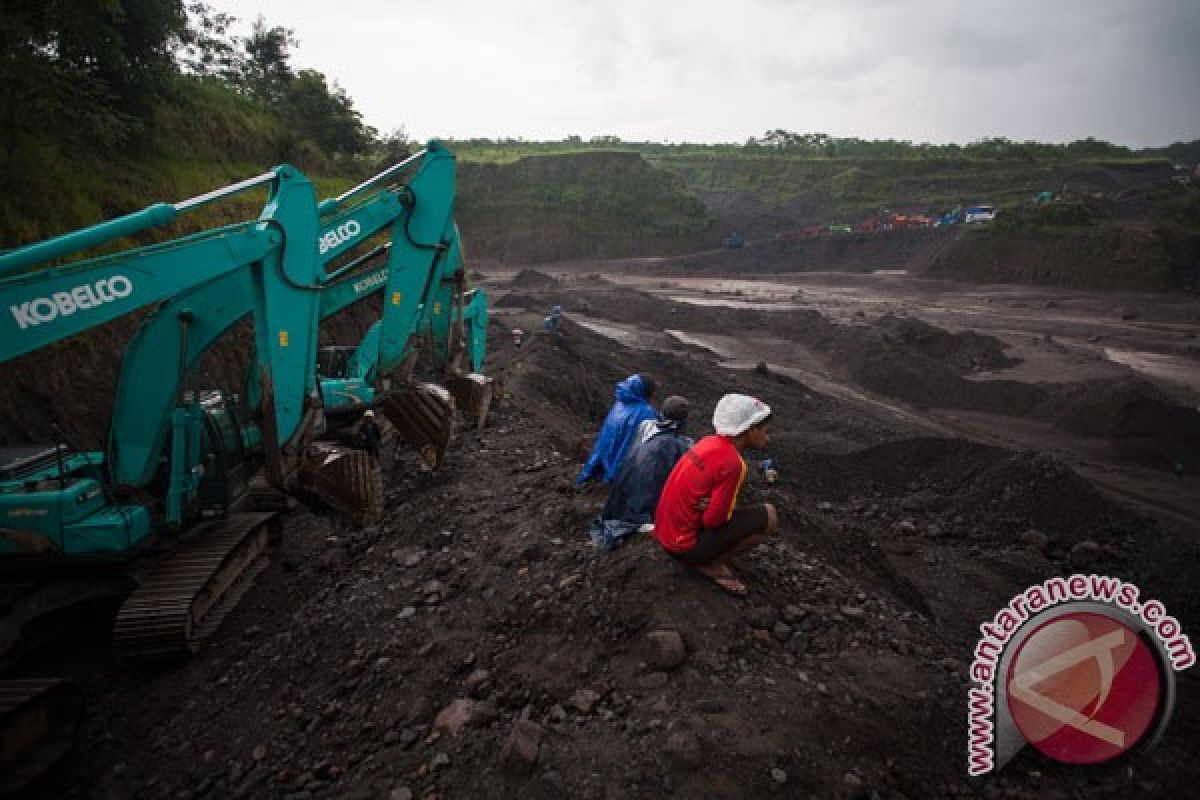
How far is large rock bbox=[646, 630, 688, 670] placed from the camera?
137 inches

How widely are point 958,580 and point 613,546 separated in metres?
4.64

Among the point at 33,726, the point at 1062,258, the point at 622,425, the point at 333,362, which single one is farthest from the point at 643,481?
the point at 1062,258

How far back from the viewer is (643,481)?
456 centimetres

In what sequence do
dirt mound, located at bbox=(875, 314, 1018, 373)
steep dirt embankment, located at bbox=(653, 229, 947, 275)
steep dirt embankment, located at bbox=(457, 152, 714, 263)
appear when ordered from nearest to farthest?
dirt mound, located at bbox=(875, 314, 1018, 373) → steep dirt embankment, located at bbox=(653, 229, 947, 275) → steep dirt embankment, located at bbox=(457, 152, 714, 263)

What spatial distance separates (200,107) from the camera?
14.0 m

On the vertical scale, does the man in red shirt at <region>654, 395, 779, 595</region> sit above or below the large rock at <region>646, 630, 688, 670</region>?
above

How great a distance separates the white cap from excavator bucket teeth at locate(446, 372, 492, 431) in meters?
5.25

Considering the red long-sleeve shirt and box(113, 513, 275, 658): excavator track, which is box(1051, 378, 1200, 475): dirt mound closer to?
the red long-sleeve shirt

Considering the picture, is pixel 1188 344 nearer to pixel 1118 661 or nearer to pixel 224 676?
pixel 1118 661

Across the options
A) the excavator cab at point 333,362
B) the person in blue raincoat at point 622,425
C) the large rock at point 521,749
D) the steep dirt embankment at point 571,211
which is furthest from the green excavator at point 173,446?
the steep dirt embankment at point 571,211

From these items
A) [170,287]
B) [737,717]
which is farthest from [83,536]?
[737,717]

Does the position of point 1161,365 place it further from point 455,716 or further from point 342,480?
point 455,716

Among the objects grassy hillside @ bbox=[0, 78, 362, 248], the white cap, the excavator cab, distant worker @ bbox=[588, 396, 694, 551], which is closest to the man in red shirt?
the white cap

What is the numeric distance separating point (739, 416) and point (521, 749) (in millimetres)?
1970
